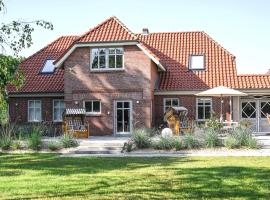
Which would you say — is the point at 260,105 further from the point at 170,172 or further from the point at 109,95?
the point at 170,172

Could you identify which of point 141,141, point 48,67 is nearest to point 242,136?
point 141,141

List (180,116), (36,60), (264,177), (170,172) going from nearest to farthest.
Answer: (264,177) < (170,172) < (180,116) < (36,60)

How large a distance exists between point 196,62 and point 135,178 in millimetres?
20699

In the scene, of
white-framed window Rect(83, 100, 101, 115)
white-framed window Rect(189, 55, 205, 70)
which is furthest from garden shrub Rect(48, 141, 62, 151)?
white-framed window Rect(189, 55, 205, 70)

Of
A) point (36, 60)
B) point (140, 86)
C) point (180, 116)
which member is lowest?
point (180, 116)

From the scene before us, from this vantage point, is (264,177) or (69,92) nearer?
(264,177)

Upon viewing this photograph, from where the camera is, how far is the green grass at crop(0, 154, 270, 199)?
1048 cm

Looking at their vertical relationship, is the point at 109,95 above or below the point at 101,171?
above

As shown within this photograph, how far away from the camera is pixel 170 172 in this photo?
1358cm

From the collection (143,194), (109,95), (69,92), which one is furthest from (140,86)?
(143,194)

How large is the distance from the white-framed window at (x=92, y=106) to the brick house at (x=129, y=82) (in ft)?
0.20

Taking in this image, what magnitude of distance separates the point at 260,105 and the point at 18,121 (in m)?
16.2

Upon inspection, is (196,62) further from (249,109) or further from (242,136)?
(242,136)

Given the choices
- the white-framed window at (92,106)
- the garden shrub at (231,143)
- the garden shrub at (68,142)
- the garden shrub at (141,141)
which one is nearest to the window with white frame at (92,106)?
the white-framed window at (92,106)
